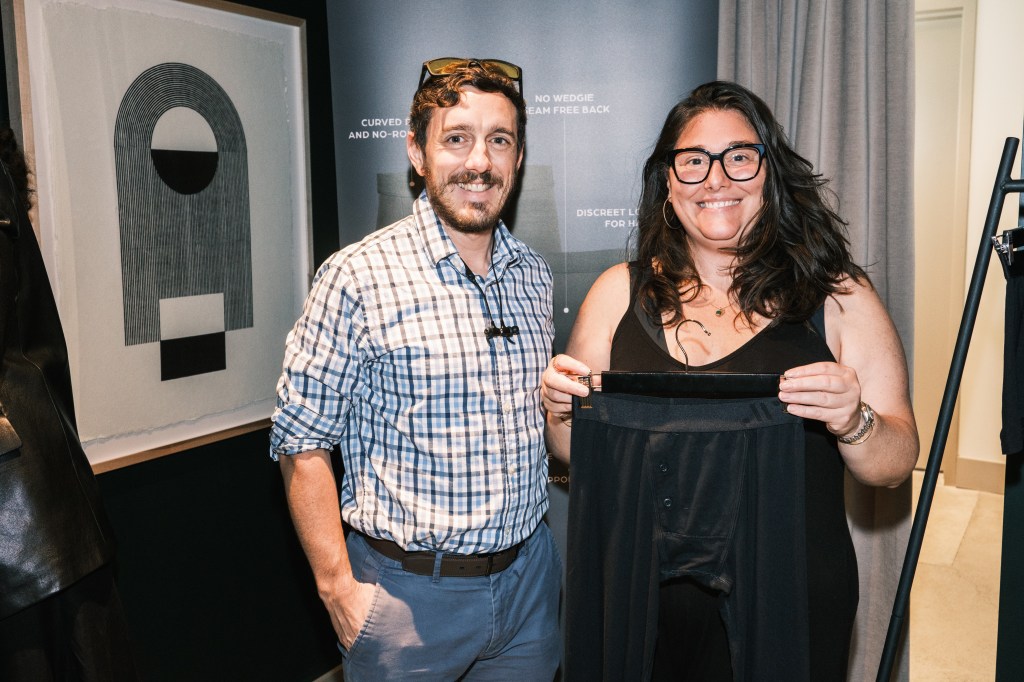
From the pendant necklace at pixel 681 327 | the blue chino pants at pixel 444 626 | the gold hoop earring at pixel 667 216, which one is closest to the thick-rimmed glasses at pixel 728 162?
the gold hoop earring at pixel 667 216

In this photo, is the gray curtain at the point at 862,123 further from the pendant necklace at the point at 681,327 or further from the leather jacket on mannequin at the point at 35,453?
the leather jacket on mannequin at the point at 35,453

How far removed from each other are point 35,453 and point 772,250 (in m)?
1.43

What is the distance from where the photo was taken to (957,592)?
12.7 feet

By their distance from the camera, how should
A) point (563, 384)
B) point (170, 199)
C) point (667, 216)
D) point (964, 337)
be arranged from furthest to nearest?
point (170, 199)
point (667, 216)
point (964, 337)
point (563, 384)

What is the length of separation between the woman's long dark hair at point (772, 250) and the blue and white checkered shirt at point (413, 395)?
382 millimetres

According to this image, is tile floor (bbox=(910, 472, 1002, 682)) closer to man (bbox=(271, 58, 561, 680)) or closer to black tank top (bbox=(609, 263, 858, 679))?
black tank top (bbox=(609, 263, 858, 679))

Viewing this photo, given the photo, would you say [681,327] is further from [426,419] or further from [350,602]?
[350,602]

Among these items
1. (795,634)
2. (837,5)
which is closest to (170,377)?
(795,634)

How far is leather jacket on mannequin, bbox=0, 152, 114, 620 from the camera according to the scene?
132cm

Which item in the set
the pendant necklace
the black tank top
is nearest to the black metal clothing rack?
the black tank top

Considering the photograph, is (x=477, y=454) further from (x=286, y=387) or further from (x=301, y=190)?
(x=301, y=190)

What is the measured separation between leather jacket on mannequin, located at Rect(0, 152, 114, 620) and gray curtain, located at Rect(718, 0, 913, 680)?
1.93 metres

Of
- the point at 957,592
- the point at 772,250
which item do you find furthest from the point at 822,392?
the point at 957,592

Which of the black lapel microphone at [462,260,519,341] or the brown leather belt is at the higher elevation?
the black lapel microphone at [462,260,519,341]
